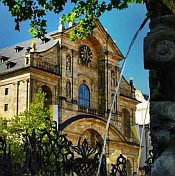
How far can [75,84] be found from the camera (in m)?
44.3

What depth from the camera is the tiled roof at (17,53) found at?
43.3 metres

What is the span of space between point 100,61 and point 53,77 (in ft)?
27.0

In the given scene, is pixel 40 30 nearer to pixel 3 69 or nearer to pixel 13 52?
pixel 3 69

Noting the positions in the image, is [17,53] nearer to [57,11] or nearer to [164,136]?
[57,11]

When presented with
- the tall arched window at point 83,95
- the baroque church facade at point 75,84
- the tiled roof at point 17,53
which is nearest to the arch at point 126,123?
the baroque church facade at point 75,84

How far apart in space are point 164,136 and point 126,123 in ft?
159

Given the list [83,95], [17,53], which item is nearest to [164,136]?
[83,95]

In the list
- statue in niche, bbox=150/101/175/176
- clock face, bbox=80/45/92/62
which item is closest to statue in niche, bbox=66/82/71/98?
clock face, bbox=80/45/92/62

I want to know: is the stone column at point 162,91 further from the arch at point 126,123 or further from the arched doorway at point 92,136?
the arch at point 126,123

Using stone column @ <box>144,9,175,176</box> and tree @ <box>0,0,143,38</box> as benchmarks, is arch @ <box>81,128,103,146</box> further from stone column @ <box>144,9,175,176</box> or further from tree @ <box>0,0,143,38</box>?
stone column @ <box>144,9,175,176</box>

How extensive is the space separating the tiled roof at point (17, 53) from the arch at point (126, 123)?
465 inches

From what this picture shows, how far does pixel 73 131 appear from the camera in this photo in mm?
41156

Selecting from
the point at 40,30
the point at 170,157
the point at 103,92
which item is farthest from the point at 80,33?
the point at 103,92

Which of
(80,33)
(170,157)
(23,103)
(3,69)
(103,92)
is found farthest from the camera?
(103,92)
